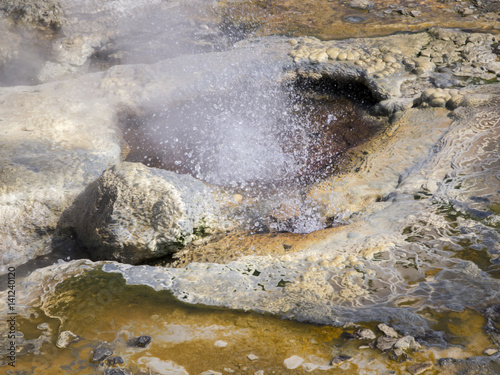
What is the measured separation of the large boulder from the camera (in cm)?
302

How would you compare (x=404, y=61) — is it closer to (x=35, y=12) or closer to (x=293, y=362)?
(x=293, y=362)

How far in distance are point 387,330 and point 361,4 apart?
5759 millimetres

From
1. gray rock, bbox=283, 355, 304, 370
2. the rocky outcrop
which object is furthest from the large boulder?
the rocky outcrop

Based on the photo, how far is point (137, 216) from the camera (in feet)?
9.98

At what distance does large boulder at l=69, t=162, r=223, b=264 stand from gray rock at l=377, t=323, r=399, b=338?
1.61 meters

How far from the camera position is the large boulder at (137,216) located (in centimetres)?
302

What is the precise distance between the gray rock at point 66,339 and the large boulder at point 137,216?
0.99 m

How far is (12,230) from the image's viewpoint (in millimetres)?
3160

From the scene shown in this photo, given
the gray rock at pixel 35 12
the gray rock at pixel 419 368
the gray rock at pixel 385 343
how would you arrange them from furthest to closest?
the gray rock at pixel 35 12
the gray rock at pixel 385 343
the gray rock at pixel 419 368

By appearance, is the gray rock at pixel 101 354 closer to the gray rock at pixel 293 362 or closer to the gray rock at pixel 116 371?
the gray rock at pixel 116 371

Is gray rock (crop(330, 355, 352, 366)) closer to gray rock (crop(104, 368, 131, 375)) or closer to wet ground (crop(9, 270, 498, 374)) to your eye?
wet ground (crop(9, 270, 498, 374))

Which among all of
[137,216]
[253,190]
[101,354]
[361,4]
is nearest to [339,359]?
[101,354]

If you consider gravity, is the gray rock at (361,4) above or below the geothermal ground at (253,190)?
above

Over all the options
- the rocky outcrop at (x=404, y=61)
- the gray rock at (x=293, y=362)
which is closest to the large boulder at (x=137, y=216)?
the gray rock at (x=293, y=362)
